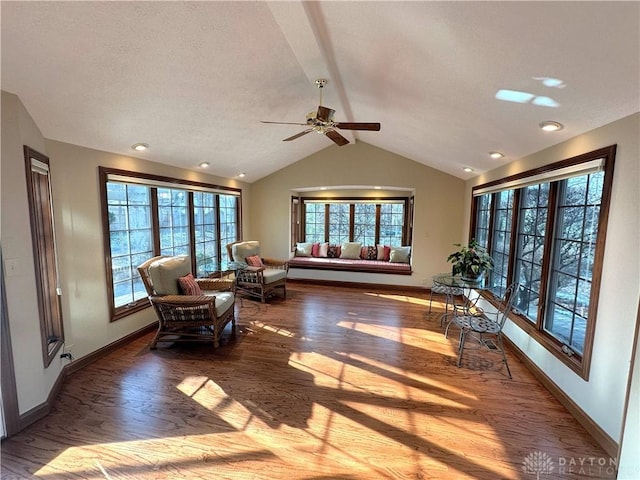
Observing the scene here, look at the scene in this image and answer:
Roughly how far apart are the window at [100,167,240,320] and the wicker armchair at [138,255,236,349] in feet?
1.42

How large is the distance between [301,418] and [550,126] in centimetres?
309

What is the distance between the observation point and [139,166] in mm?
3729

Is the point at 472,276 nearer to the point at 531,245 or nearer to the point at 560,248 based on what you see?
the point at 531,245

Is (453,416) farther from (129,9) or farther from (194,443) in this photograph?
(129,9)

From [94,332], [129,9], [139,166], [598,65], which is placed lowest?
[94,332]

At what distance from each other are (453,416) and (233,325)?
273 cm

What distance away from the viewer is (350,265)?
6223 mm

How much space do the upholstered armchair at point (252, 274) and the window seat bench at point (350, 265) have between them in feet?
2.76

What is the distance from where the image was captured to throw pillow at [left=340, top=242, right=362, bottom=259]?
6664 millimetres

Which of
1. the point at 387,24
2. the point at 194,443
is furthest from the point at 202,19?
the point at 194,443

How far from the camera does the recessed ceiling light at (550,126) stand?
2359 millimetres

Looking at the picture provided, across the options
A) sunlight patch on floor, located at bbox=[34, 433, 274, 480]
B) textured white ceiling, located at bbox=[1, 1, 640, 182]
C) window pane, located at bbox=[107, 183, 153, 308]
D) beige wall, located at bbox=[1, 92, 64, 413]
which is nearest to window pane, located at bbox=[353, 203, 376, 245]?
textured white ceiling, located at bbox=[1, 1, 640, 182]

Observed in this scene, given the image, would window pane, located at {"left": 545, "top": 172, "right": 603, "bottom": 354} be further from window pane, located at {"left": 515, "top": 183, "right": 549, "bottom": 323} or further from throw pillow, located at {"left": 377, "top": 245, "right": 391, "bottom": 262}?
throw pillow, located at {"left": 377, "top": 245, "right": 391, "bottom": 262}

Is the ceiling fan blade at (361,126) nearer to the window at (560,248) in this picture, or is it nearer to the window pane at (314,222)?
the window at (560,248)
